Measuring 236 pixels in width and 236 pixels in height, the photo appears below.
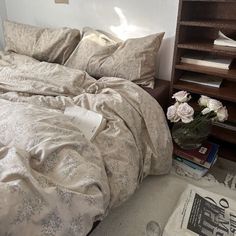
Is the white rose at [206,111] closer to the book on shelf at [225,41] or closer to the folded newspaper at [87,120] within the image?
the book on shelf at [225,41]

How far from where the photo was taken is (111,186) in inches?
42.6

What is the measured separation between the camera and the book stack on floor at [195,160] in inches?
62.3

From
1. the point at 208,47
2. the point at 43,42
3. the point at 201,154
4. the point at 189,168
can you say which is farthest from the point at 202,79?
the point at 43,42

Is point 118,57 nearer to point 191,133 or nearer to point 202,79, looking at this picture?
point 202,79

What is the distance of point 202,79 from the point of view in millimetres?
1745

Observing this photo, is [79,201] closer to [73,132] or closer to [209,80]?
[73,132]

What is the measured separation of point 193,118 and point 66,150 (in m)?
0.88

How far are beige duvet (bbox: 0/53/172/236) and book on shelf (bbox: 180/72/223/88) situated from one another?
1.33ft

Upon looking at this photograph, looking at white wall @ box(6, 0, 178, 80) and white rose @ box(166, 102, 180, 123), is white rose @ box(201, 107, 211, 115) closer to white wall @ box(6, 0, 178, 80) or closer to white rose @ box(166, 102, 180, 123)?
white rose @ box(166, 102, 180, 123)

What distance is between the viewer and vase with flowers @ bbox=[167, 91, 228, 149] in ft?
4.69

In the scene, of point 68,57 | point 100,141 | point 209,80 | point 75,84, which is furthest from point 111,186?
point 68,57

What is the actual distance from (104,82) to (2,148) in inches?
34.5

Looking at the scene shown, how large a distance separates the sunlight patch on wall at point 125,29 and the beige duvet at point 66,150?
541 mm

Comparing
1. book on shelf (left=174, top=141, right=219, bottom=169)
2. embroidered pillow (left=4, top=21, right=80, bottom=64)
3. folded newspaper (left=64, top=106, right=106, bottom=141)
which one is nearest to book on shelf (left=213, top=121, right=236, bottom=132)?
book on shelf (left=174, top=141, right=219, bottom=169)
